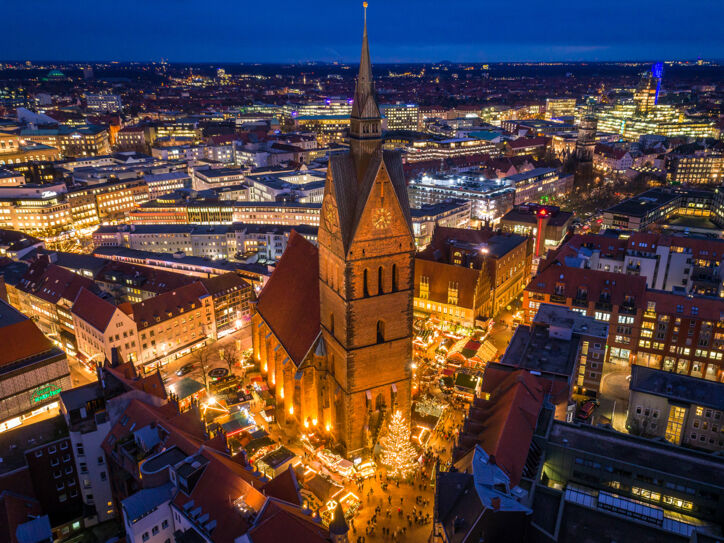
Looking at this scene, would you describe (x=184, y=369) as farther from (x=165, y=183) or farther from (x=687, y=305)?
(x=165, y=183)

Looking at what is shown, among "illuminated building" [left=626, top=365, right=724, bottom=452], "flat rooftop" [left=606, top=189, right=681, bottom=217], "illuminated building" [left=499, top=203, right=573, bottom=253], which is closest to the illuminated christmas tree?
"illuminated building" [left=626, top=365, right=724, bottom=452]

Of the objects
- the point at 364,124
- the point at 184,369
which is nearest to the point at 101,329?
the point at 184,369

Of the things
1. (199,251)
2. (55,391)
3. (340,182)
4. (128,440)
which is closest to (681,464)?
(340,182)

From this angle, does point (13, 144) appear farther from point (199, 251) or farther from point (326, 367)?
point (326, 367)

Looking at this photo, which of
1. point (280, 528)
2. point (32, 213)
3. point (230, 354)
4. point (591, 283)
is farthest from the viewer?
point (32, 213)

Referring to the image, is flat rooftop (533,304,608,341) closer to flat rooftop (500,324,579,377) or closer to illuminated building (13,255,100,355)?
flat rooftop (500,324,579,377)

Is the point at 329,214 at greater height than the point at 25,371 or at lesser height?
greater
